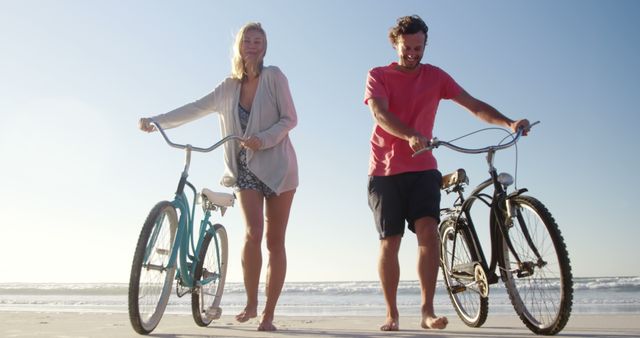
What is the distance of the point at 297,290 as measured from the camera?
1936cm

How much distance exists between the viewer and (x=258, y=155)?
4.28m

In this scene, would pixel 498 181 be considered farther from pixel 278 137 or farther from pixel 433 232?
pixel 278 137

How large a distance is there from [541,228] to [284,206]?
1.67 metres

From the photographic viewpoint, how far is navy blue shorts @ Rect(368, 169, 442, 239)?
4.19 metres

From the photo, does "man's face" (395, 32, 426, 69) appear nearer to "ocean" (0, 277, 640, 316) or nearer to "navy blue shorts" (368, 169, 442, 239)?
"navy blue shorts" (368, 169, 442, 239)

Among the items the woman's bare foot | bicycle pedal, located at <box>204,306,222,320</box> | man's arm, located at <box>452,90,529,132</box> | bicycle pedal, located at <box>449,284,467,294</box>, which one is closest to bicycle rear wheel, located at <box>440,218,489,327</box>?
bicycle pedal, located at <box>449,284,467,294</box>

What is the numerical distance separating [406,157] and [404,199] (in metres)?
0.27

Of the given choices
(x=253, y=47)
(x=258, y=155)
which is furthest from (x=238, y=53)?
(x=258, y=155)

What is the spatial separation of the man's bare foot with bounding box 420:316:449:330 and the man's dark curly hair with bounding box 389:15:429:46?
1.77 meters

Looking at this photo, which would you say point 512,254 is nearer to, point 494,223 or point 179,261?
point 494,223

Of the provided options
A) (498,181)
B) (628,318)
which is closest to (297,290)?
(628,318)

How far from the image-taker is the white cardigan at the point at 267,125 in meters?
4.25

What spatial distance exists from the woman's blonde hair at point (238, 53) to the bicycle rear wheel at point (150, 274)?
1118 millimetres

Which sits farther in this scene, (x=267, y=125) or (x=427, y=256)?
(x=267, y=125)
